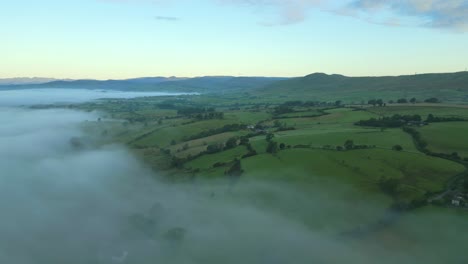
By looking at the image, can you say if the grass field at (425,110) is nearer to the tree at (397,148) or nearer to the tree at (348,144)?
the tree at (397,148)

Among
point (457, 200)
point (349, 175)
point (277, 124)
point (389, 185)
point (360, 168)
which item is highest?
point (277, 124)

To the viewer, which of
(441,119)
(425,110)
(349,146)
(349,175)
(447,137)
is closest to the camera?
(349,175)

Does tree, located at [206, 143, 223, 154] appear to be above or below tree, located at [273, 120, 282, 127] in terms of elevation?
below

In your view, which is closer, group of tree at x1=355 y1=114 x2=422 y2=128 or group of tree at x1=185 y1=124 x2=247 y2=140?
group of tree at x1=355 y1=114 x2=422 y2=128

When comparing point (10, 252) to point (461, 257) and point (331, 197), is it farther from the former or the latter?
point (461, 257)

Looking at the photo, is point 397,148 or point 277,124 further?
point 277,124

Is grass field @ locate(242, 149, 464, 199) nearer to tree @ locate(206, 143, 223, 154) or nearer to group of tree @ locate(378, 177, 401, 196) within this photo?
group of tree @ locate(378, 177, 401, 196)

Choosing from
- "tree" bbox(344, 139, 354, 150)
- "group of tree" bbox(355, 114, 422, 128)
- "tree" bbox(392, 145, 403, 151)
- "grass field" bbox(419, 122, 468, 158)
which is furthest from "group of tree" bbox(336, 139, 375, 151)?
"group of tree" bbox(355, 114, 422, 128)

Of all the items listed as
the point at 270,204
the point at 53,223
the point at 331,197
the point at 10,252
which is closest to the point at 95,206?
the point at 53,223

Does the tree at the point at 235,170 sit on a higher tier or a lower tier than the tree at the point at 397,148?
lower

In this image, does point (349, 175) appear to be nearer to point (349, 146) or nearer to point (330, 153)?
point (330, 153)

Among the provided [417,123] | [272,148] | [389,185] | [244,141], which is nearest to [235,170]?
[272,148]

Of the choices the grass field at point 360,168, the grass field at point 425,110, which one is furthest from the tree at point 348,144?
the grass field at point 425,110
